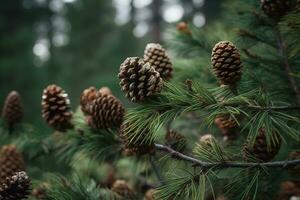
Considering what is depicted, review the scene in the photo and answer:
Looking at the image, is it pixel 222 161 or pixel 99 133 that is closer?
pixel 222 161

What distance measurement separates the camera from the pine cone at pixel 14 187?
1.87 metres

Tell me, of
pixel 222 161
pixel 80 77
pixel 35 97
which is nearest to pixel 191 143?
pixel 222 161

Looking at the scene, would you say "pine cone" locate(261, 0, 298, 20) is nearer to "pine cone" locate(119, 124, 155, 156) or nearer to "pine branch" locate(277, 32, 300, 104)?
"pine branch" locate(277, 32, 300, 104)

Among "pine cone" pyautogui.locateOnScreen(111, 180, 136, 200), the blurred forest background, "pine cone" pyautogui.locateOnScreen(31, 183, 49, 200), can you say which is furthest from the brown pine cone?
the blurred forest background

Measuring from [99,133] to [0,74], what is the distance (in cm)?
920

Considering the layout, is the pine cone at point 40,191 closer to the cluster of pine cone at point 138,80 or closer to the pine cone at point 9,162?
the pine cone at point 9,162

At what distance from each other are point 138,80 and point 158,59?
0.41 meters

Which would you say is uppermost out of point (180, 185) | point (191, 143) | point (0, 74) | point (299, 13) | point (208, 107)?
point (299, 13)

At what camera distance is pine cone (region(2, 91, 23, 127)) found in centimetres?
256

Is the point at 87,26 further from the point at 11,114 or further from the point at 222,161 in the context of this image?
the point at 222,161

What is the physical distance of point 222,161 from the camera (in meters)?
1.77

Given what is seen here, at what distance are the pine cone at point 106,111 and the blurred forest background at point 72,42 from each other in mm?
8682

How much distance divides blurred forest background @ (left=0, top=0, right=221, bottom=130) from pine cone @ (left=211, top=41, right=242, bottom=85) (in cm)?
911

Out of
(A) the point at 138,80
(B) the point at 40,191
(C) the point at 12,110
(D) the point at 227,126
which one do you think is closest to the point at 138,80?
(A) the point at 138,80
